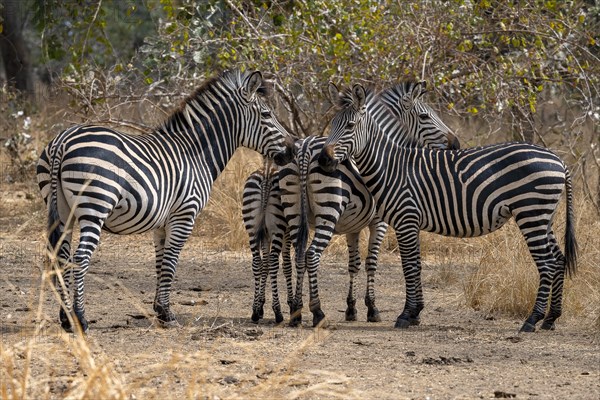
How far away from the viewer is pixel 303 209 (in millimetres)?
8062

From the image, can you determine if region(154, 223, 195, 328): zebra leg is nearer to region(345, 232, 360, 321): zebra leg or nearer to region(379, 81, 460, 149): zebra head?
region(345, 232, 360, 321): zebra leg

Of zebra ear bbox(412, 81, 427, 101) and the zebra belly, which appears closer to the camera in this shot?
the zebra belly

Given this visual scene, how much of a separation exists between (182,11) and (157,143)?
2.72 meters

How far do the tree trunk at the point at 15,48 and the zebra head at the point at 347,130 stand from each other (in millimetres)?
6595

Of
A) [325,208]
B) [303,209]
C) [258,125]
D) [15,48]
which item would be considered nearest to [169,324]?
[303,209]

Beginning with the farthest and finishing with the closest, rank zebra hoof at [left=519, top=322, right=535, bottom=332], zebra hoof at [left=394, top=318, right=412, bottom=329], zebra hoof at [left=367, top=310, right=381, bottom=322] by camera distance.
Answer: zebra hoof at [left=367, top=310, right=381, bottom=322], zebra hoof at [left=394, top=318, right=412, bottom=329], zebra hoof at [left=519, top=322, right=535, bottom=332]

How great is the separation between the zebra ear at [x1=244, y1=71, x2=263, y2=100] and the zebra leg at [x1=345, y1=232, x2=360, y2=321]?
5.15 feet

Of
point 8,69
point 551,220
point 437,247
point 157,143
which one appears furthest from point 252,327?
point 8,69

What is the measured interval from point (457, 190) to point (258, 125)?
5.97 ft

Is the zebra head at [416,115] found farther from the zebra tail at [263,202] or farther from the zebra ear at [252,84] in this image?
the zebra tail at [263,202]

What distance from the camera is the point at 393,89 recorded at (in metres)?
9.34

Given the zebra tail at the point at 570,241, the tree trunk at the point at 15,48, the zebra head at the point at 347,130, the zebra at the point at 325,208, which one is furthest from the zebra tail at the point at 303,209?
the tree trunk at the point at 15,48

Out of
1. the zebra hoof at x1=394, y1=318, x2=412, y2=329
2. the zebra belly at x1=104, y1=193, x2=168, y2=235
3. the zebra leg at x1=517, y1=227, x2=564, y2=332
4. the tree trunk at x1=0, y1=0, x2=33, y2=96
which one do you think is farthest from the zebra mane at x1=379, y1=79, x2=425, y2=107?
the tree trunk at x1=0, y1=0, x2=33, y2=96

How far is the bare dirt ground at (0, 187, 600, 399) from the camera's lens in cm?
531
